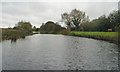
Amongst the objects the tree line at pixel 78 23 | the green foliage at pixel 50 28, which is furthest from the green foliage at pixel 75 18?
the green foliage at pixel 50 28

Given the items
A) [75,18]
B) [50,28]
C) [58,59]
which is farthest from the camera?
[50,28]

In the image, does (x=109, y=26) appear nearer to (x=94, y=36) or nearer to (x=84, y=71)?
(x=94, y=36)

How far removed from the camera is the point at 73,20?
7288 cm

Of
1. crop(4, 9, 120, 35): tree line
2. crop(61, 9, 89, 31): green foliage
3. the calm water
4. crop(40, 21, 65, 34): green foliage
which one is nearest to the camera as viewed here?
the calm water

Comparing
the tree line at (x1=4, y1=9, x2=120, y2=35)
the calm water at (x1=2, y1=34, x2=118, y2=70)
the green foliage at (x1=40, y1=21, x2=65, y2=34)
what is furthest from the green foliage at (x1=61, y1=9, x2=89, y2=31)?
the calm water at (x1=2, y1=34, x2=118, y2=70)

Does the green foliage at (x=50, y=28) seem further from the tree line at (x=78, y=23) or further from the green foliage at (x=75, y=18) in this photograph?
the green foliage at (x=75, y=18)

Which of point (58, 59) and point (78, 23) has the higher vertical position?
point (78, 23)

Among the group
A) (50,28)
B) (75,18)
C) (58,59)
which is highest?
(75,18)

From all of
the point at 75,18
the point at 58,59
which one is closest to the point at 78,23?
the point at 75,18

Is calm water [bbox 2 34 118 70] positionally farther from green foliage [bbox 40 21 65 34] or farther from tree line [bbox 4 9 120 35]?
green foliage [bbox 40 21 65 34]

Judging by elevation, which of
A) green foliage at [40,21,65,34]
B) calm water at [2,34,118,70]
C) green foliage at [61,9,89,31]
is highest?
green foliage at [61,9,89,31]

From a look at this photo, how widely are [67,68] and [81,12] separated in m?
63.6

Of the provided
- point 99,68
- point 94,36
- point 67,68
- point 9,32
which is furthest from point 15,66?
point 94,36

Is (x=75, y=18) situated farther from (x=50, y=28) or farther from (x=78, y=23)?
(x=50, y=28)
